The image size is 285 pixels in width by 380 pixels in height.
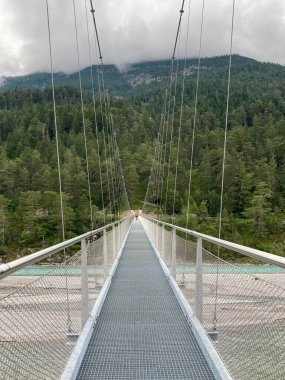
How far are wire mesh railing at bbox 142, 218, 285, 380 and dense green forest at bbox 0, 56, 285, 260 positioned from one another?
30.6 m

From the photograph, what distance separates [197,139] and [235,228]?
34081mm

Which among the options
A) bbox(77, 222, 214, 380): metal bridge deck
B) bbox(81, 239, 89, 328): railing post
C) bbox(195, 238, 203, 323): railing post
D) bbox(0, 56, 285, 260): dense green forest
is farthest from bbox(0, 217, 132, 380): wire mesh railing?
bbox(0, 56, 285, 260): dense green forest

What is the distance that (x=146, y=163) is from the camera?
9406cm

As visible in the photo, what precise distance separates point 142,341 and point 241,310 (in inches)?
50.0

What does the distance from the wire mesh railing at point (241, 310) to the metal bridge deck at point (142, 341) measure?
207 mm

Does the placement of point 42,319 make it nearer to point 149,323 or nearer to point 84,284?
point 84,284

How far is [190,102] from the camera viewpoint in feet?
386

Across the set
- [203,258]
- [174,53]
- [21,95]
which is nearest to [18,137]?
[21,95]

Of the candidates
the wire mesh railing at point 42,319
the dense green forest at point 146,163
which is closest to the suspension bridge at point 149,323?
the wire mesh railing at point 42,319

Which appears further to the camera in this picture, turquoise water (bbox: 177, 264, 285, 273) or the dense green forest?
the dense green forest

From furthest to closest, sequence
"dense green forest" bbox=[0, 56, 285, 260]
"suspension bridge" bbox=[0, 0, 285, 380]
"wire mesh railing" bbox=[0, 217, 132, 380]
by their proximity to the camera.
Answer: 1. "dense green forest" bbox=[0, 56, 285, 260]
2. "suspension bridge" bbox=[0, 0, 285, 380]
3. "wire mesh railing" bbox=[0, 217, 132, 380]

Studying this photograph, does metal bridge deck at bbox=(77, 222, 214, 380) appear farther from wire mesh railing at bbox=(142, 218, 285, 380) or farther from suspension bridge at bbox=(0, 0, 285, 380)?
wire mesh railing at bbox=(142, 218, 285, 380)

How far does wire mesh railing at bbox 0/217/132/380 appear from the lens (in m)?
1.75

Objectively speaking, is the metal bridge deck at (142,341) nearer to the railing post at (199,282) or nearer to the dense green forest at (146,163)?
the railing post at (199,282)
